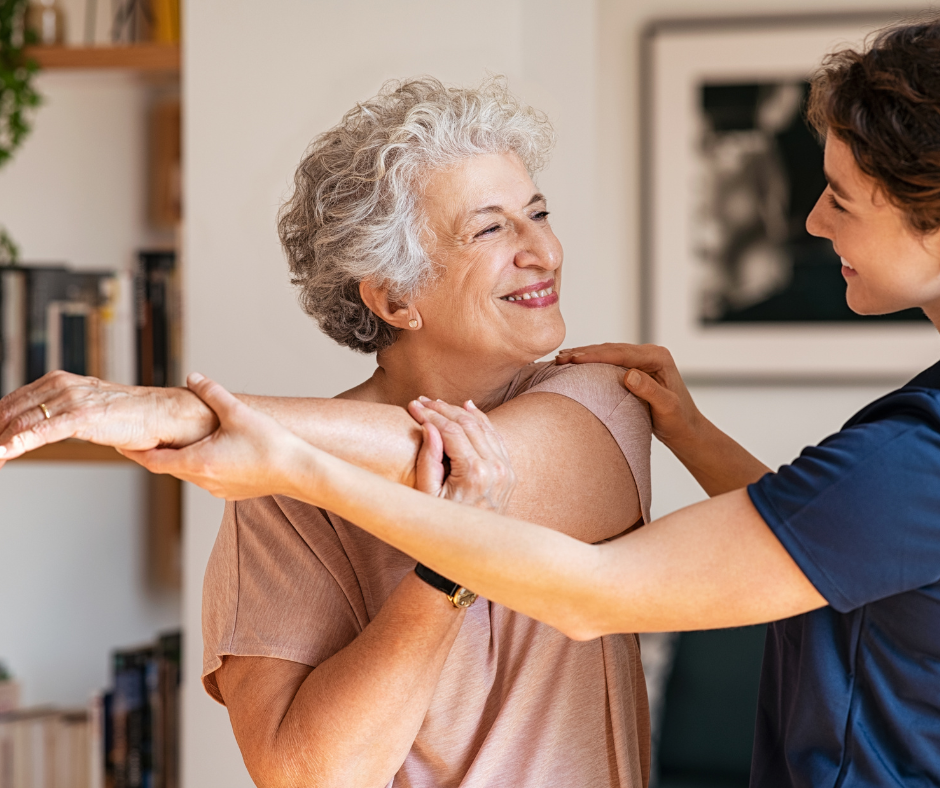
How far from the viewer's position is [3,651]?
234 centimetres

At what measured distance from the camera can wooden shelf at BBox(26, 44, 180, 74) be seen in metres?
1.91

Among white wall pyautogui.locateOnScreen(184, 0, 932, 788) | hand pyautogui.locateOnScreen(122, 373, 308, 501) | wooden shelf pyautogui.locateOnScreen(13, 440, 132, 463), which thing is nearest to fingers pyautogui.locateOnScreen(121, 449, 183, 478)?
hand pyautogui.locateOnScreen(122, 373, 308, 501)

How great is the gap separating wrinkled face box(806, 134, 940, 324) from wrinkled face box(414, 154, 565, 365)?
0.40 metres

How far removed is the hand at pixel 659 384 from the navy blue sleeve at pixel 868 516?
0.45 m

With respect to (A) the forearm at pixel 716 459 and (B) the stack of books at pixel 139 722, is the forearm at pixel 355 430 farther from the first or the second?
(B) the stack of books at pixel 139 722

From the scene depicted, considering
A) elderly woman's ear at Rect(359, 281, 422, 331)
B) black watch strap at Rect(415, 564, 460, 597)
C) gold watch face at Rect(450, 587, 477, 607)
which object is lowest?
gold watch face at Rect(450, 587, 477, 607)

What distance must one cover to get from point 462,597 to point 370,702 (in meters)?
0.15

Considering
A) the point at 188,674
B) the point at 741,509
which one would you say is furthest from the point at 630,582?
the point at 188,674

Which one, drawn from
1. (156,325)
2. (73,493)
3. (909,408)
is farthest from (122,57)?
(909,408)

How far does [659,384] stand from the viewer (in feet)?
4.30

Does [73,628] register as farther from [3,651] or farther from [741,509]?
[741,509]

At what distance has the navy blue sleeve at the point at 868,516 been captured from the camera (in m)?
0.80

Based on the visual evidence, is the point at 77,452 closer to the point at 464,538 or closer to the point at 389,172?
the point at 389,172

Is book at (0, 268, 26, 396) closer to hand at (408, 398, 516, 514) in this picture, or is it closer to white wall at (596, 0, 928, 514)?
hand at (408, 398, 516, 514)
